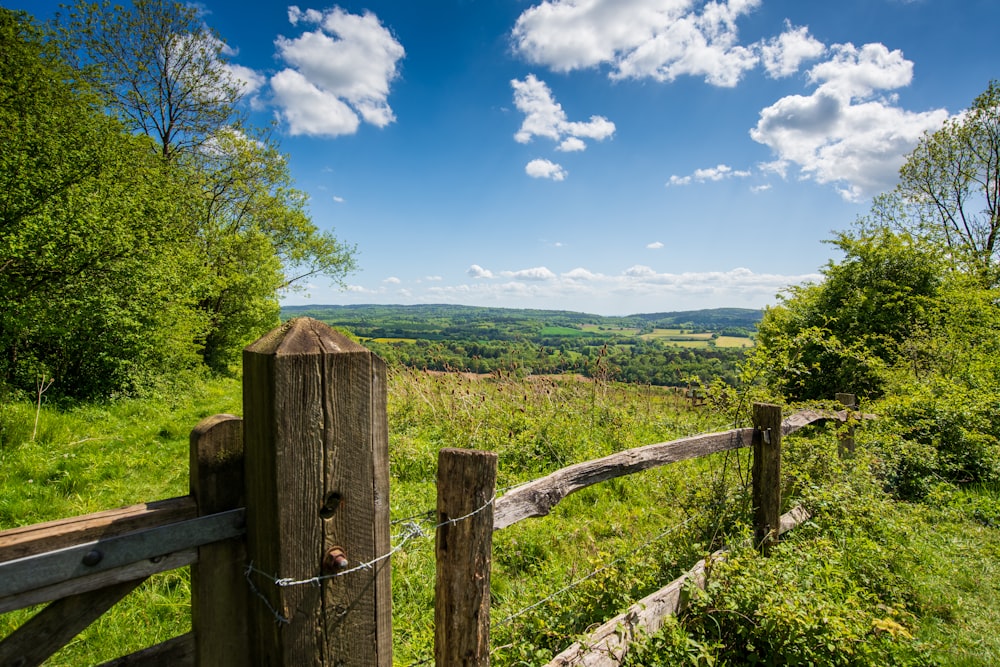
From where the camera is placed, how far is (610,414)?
798 centimetres

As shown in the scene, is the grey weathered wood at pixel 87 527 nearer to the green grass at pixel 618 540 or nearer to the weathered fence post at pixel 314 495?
the weathered fence post at pixel 314 495

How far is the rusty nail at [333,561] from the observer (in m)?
1.24

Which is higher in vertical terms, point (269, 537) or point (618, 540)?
point (269, 537)

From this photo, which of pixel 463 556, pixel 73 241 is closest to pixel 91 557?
pixel 463 556

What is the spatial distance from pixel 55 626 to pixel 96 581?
6.1 inches

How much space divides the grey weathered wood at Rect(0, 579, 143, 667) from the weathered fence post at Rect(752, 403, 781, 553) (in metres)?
4.30

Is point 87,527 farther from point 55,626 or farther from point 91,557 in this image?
point 55,626

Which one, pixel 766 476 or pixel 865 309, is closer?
pixel 766 476

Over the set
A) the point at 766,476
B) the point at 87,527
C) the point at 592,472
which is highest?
the point at 87,527

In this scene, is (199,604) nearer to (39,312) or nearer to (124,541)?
(124,541)

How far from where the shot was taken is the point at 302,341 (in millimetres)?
1178

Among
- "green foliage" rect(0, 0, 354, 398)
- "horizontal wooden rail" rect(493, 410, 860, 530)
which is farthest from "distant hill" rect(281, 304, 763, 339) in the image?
"horizontal wooden rail" rect(493, 410, 860, 530)

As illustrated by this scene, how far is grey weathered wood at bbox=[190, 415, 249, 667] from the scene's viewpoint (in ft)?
3.93

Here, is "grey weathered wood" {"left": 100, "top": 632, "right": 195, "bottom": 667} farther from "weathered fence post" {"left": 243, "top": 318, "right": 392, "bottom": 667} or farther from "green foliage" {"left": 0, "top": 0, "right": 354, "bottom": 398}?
"green foliage" {"left": 0, "top": 0, "right": 354, "bottom": 398}
